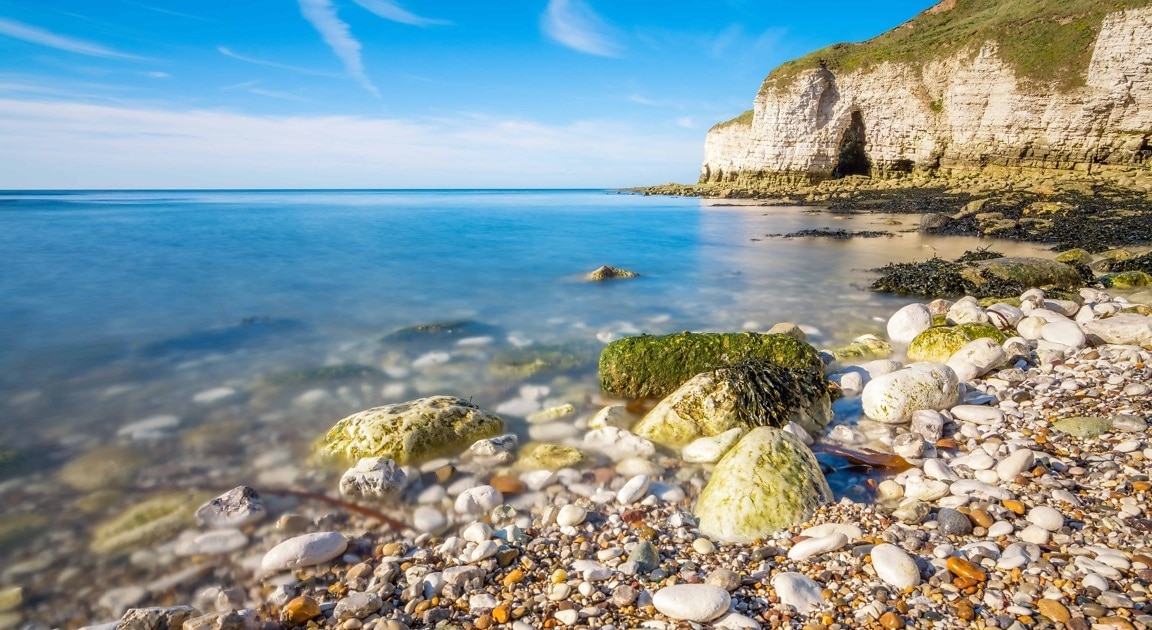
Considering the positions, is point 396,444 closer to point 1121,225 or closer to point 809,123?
point 1121,225

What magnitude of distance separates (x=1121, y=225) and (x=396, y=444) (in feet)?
73.1

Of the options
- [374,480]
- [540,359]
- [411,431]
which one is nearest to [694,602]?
[374,480]

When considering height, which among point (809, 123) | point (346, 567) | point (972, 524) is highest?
point (809, 123)

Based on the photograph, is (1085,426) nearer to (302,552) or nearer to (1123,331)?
(1123,331)

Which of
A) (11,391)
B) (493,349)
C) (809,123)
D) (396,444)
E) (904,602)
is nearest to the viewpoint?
(904,602)

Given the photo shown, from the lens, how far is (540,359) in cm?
634

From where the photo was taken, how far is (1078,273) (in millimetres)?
8875

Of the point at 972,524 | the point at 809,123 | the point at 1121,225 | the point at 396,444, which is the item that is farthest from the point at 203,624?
the point at 809,123

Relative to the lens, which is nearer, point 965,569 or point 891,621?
point 891,621

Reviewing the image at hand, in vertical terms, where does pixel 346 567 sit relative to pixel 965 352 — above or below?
below

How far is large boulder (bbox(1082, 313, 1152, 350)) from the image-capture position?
5.13m

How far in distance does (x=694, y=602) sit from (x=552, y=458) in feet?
5.77

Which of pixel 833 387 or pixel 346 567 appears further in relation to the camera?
pixel 833 387

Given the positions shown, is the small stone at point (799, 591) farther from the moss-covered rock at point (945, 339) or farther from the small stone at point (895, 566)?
the moss-covered rock at point (945, 339)
